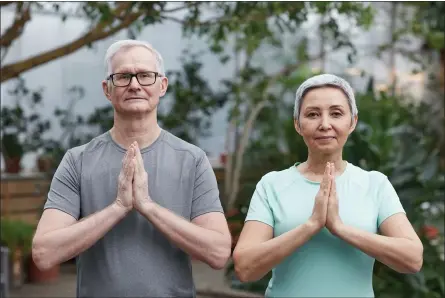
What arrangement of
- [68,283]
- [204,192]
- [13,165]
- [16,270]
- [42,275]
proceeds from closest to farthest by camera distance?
[204,192] → [68,283] → [16,270] → [42,275] → [13,165]

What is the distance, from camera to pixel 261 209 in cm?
196

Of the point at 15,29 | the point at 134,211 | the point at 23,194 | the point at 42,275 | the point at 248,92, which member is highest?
the point at 15,29

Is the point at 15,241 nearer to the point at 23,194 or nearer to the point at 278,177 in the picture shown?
the point at 23,194

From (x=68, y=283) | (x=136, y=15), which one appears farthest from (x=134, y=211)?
(x=68, y=283)

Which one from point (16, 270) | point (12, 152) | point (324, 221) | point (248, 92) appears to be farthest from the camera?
point (248, 92)

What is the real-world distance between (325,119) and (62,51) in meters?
2.77

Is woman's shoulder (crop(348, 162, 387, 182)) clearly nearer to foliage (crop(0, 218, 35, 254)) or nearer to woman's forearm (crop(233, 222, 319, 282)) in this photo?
woman's forearm (crop(233, 222, 319, 282))

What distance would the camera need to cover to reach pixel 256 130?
8648 millimetres

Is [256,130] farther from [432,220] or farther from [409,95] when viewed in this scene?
[432,220]

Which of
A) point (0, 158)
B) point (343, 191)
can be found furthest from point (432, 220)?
point (0, 158)

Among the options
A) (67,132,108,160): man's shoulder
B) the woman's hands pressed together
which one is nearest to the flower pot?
(67,132,108,160): man's shoulder

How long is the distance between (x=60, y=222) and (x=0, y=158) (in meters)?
5.46

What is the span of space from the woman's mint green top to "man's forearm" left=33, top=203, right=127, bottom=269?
0.38 metres

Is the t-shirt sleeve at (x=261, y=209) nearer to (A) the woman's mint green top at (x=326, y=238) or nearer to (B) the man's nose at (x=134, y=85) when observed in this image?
(A) the woman's mint green top at (x=326, y=238)
